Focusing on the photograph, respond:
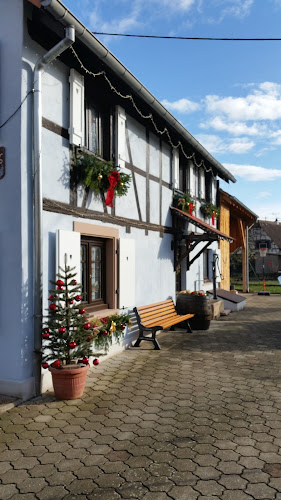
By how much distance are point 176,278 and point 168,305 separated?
2187mm

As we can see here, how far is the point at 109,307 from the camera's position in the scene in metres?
7.14

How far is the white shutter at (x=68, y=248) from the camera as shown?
17.7 ft

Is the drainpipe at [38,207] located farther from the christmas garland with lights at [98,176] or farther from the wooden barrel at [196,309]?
the wooden barrel at [196,309]

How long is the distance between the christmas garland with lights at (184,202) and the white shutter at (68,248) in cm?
492

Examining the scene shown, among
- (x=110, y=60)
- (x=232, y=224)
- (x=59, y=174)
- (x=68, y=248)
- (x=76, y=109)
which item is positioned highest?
(x=110, y=60)

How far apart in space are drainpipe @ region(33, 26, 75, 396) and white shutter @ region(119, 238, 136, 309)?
2.43m

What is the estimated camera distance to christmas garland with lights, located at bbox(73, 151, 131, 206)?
5.96 meters

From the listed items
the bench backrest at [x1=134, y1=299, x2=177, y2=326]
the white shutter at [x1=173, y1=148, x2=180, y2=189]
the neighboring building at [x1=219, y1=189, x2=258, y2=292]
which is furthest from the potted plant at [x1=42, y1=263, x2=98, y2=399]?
the neighboring building at [x1=219, y1=189, x2=258, y2=292]

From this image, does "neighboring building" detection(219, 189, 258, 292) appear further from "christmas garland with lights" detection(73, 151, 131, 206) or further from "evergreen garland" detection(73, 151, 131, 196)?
"evergreen garland" detection(73, 151, 131, 196)

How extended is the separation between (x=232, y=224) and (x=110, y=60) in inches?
542

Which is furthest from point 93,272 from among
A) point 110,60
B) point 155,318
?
point 110,60

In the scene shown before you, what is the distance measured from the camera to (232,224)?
61.5ft

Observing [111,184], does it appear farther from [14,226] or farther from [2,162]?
[14,226]

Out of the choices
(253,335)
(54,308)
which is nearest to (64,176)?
(54,308)
